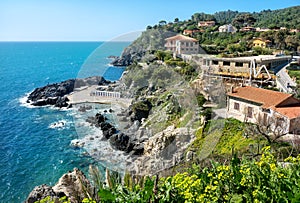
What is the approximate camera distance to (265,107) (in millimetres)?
8570

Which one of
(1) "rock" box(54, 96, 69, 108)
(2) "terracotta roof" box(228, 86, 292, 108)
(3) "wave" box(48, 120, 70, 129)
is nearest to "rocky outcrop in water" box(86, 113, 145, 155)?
(2) "terracotta roof" box(228, 86, 292, 108)

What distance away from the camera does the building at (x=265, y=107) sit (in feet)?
26.0

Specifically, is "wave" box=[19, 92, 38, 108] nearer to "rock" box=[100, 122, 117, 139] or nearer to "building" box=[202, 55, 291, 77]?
"rock" box=[100, 122, 117, 139]

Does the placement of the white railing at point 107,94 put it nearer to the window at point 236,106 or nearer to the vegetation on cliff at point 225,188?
the window at point 236,106

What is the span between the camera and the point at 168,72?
6.62 metres

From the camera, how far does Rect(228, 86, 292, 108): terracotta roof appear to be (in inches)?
338

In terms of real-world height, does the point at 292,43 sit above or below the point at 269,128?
above

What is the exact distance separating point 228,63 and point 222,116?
7.02 m

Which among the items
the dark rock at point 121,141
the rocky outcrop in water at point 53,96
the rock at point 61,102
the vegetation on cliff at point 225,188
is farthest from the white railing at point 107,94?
the rock at point 61,102

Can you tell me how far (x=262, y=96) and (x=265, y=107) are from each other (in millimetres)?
667

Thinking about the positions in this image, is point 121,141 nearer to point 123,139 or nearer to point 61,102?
point 123,139

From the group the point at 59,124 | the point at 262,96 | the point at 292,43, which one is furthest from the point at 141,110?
the point at 292,43

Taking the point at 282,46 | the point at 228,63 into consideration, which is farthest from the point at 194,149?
the point at 282,46

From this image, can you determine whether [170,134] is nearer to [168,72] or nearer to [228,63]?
[168,72]
